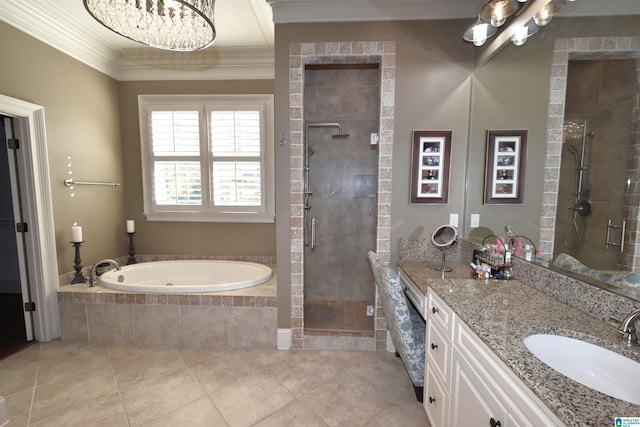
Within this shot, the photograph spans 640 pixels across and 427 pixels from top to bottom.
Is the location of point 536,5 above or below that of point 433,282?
above

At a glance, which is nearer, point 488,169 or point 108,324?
point 488,169

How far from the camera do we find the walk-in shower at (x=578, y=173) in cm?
123

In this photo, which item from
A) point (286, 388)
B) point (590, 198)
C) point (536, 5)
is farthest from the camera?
point (286, 388)

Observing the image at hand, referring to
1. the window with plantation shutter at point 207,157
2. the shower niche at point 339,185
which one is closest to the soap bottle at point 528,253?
the shower niche at point 339,185

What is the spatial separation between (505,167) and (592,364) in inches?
53.4

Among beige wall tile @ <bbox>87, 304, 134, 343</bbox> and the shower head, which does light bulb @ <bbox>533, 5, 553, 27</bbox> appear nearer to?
the shower head

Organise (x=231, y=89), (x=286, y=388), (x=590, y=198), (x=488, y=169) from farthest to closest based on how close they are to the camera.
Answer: (x=231, y=89)
(x=488, y=169)
(x=286, y=388)
(x=590, y=198)

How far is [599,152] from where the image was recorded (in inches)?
46.2

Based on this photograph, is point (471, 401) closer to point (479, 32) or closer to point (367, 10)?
point (479, 32)

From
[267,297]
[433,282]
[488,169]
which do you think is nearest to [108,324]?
[267,297]

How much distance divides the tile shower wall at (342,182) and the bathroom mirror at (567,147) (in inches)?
57.5

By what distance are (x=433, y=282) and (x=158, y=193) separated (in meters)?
3.38

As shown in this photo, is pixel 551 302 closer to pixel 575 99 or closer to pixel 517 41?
pixel 575 99

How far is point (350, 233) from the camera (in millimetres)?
3303
